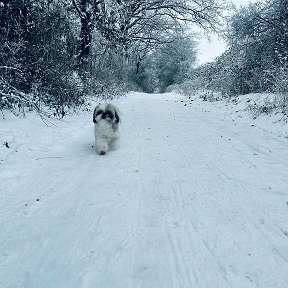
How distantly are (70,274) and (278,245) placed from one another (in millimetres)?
1935

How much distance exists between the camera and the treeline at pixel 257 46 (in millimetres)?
13317

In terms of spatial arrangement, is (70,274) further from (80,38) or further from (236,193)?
(80,38)

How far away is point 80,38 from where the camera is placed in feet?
49.1

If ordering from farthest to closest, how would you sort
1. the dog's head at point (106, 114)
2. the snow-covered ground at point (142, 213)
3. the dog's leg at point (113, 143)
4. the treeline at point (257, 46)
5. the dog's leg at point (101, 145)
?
1. the treeline at point (257, 46)
2. the dog's leg at point (113, 143)
3. the dog's head at point (106, 114)
4. the dog's leg at point (101, 145)
5. the snow-covered ground at point (142, 213)

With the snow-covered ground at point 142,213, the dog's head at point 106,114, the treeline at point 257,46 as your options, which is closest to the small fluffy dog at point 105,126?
the dog's head at point 106,114

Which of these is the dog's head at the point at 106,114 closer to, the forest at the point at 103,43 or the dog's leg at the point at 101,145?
the dog's leg at the point at 101,145

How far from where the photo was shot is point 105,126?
6805mm

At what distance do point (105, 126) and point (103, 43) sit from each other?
10.1 metres

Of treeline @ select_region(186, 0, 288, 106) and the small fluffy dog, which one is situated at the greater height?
treeline @ select_region(186, 0, 288, 106)

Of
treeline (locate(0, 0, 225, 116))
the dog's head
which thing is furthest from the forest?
the dog's head

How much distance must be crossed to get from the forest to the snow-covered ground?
5.65 feet

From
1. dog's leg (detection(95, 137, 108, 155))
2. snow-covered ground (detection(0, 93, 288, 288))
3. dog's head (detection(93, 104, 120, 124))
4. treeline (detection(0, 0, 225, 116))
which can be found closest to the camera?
snow-covered ground (detection(0, 93, 288, 288))

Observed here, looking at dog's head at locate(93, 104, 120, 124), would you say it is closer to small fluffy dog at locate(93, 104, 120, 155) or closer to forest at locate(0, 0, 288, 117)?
small fluffy dog at locate(93, 104, 120, 155)

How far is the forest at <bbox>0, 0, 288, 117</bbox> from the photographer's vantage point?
886cm
